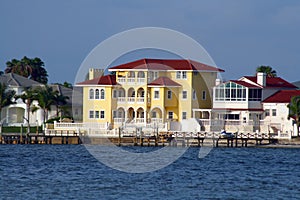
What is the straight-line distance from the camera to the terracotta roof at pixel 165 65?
9990cm

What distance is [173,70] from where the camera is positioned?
100438mm

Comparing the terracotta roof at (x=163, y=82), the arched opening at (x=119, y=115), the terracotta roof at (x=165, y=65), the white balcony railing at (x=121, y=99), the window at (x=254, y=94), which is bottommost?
the arched opening at (x=119, y=115)

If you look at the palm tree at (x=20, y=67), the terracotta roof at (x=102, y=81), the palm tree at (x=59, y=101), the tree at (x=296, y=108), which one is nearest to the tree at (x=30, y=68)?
the palm tree at (x=20, y=67)

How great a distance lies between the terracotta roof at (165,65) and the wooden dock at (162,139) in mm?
10774

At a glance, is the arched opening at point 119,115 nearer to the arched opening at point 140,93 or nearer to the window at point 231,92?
the arched opening at point 140,93

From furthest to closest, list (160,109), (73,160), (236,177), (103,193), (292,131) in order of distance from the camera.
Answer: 1. (160,109)
2. (292,131)
3. (73,160)
4. (236,177)
5. (103,193)

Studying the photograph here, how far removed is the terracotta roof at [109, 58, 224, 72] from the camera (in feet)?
328

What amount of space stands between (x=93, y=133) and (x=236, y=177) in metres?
34.3

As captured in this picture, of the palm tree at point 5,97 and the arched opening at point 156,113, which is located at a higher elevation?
the palm tree at point 5,97

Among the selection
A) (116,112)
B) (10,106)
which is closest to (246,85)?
(116,112)

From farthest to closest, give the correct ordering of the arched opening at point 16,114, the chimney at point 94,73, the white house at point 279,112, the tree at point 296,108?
the arched opening at point 16,114 → the chimney at point 94,73 → the white house at point 279,112 → the tree at point 296,108

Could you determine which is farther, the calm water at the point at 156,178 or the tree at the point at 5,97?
the tree at the point at 5,97

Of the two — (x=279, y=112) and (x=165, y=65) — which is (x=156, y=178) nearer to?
(x=279, y=112)

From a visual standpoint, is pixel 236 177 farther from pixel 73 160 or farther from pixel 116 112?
pixel 116 112
